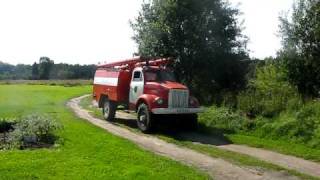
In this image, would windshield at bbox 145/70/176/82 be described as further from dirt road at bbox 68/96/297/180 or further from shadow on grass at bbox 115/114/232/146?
dirt road at bbox 68/96/297/180

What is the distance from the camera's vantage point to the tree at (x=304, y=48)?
19609 mm

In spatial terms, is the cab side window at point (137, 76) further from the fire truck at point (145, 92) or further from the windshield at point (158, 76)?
the windshield at point (158, 76)

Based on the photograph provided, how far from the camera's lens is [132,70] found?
2156 cm

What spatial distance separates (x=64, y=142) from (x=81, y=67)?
108519mm

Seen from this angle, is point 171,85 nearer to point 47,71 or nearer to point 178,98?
point 178,98

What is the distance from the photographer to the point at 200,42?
24422 mm

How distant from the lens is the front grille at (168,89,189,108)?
18312mm

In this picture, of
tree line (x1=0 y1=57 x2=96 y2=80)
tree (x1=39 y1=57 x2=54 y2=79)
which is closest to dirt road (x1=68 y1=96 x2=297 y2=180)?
tree line (x1=0 y1=57 x2=96 y2=80)

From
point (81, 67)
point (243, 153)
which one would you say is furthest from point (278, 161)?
point (81, 67)

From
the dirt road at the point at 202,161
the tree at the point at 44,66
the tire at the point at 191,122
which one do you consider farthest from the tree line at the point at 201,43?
the tree at the point at 44,66

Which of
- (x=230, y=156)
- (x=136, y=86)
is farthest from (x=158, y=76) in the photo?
(x=230, y=156)

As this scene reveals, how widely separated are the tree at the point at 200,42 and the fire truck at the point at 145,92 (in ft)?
6.01

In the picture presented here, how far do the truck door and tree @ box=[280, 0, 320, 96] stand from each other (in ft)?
19.0

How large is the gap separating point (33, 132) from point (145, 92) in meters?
6.26
